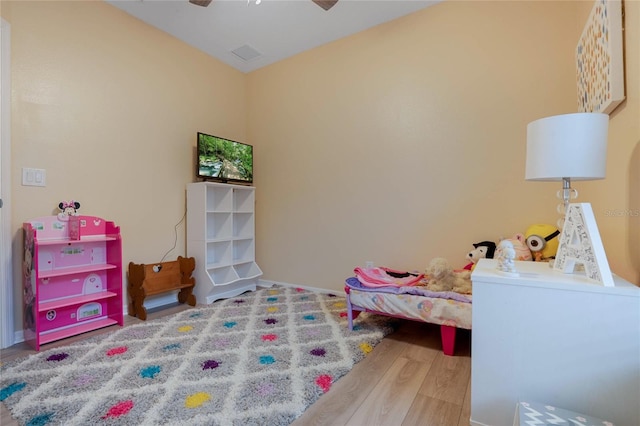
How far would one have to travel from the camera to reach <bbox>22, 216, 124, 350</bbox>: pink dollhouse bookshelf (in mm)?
1938

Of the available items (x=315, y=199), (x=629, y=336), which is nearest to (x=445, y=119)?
(x=315, y=199)

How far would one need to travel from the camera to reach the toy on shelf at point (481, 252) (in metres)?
2.18

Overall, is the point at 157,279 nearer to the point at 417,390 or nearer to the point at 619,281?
the point at 417,390

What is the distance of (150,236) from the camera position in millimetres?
2723

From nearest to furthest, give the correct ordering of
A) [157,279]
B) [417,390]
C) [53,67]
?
[417,390] → [53,67] → [157,279]

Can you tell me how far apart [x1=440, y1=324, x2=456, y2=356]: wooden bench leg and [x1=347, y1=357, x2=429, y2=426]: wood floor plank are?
230mm

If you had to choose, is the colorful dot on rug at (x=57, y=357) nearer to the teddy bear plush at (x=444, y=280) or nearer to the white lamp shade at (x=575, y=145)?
the teddy bear plush at (x=444, y=280)

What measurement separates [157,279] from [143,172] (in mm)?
987

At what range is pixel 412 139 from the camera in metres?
2.61

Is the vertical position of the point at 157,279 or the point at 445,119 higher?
the point at 445,119

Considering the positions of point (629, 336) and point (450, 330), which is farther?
point (450, 330)

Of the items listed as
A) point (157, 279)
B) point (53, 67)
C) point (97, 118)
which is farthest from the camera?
point (157, 279)

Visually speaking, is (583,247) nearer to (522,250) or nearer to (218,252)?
(522,250)

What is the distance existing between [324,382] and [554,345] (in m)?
1.00
